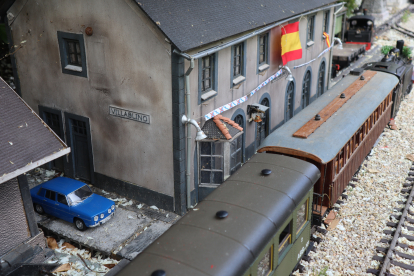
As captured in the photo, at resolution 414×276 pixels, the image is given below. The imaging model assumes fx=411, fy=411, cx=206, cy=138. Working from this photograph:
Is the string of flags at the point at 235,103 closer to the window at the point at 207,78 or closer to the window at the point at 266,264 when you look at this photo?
the window at the point at 207,78

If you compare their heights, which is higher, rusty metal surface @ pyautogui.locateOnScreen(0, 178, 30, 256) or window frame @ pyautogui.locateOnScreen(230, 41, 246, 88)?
window frame @ pyautogui.locateOnScreen(230, 41, 246, 88)

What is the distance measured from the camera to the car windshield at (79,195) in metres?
11.4

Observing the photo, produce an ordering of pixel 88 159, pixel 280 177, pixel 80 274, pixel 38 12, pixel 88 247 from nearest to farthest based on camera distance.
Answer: pixel 280 177 < pixel 80 274 < pixel 88 247 < pixel 38 12 < pixel 88 159

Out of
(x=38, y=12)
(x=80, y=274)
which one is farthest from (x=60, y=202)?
(x=38, y=12)

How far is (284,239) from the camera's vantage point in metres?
8.51

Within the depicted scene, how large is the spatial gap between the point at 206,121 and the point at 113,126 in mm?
2892

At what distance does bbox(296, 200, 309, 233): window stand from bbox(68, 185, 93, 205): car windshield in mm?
6035

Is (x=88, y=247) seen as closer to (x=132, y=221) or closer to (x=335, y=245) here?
(x=132, y=221)

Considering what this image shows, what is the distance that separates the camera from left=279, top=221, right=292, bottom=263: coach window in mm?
8361

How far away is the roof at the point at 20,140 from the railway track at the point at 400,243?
795 centimetres

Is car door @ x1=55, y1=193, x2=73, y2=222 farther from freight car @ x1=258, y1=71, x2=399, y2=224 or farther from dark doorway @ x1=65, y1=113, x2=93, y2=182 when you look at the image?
freight car @ x1=258, y1=71, x2=399, y2=224

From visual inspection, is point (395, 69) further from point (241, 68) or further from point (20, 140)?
point (20, 140)

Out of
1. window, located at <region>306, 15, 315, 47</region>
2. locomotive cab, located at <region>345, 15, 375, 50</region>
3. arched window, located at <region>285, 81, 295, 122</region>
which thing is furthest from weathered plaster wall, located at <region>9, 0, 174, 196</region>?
locomotive cab, located at <region>345, 15, 375, 50</region>

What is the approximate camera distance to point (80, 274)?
9969 millimetres
